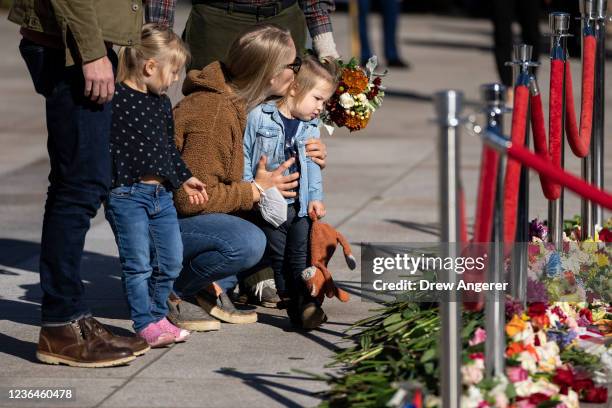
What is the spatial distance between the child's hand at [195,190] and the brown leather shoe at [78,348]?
0.67m

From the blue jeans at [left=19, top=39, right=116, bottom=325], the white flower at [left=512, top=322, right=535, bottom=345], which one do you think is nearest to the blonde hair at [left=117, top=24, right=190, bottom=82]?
the blue jeans at [left=19, top=39, right=116, bottom=325]

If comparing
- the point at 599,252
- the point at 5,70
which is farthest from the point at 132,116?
the point at 5,70

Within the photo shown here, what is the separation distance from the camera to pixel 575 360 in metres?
4.51

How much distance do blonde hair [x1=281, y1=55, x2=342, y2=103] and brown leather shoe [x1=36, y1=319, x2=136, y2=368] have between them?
134 centimetres

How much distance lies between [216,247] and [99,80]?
3.27ft

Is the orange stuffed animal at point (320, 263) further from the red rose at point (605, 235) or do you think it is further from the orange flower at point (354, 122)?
the red rose at point (605, 235)

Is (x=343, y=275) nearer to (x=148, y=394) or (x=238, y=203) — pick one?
(x=238, y=203)

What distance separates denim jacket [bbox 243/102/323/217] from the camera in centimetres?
524

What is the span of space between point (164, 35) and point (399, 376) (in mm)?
1585

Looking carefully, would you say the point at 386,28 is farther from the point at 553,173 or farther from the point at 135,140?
the point at 553,173

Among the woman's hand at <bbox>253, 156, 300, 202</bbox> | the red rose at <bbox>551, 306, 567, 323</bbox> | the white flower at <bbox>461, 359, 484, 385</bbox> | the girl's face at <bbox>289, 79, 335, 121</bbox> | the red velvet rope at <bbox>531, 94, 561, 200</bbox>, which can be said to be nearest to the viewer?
the white flower at <bbox>461, 359, 484, 385</bbox>

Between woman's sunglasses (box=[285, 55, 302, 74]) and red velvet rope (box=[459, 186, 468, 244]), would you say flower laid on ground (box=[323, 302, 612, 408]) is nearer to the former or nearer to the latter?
red velvet rope (box=[459, 186, 468, 244])

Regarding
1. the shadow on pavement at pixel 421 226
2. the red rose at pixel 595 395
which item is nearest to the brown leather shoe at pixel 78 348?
the red rose at pixel 595 395

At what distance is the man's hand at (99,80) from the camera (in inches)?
170
